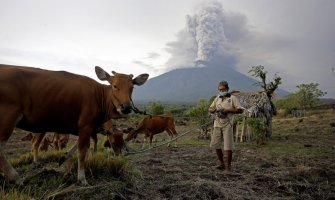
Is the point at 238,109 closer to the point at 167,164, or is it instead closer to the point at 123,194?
the point at 167,164

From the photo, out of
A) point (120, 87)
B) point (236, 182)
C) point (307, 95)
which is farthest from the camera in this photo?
point (307, 95)

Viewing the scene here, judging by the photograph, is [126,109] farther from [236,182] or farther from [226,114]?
[226,114]

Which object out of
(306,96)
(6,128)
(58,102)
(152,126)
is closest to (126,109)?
(58,102)

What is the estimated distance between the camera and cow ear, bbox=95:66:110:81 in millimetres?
6822

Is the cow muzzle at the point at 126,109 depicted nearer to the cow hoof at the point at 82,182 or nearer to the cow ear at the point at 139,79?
the cow ear at the point at 139,79

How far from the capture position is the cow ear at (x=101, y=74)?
682 centimetres

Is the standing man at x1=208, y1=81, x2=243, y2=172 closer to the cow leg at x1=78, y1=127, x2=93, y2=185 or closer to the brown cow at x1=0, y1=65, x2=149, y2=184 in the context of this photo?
the brown cow at x1=0, y1=65, x2=149, y2=184

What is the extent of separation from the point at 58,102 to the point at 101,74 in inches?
40.9

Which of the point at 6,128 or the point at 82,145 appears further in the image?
the point at 82,145

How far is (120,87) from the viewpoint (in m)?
6.54

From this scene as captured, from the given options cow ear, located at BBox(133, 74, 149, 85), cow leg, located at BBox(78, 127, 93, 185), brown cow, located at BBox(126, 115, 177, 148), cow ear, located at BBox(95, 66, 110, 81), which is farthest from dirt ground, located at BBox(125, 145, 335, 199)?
brown cow, located at BBox(126, 115, 177, 148)

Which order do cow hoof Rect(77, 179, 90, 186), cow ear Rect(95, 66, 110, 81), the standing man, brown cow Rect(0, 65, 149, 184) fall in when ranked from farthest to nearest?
the standing man → cow ear Rect(95, 66, 110, 81) → cow hoof Rect(77, 179, 90, 186) → brown cow Rect(0, 65, 149, 184)

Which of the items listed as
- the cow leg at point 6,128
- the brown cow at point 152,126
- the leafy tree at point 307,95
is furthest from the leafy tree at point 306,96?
the cow leg at point 6,128

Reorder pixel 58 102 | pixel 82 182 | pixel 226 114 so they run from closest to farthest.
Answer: pixel 58 102, pixel 82 182, pixel 226 114
